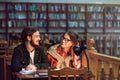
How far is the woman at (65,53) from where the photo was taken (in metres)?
3.79

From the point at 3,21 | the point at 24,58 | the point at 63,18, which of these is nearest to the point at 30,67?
the point at 24,58

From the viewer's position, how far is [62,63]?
3.85 metres

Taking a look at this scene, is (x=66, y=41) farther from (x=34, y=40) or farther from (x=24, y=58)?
(x=24, y=58)

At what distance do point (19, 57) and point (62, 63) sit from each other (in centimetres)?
54

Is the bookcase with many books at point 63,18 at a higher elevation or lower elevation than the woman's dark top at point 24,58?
higher

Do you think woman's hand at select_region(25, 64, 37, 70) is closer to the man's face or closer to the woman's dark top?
the woman's dark top

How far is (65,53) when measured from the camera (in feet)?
12.8

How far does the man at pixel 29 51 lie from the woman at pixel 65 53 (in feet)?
0.51

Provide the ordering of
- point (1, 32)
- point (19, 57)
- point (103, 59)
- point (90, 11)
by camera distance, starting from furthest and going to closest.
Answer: point (90, 11) → point (1, 32) → point (19, 57) → point (103, 59)

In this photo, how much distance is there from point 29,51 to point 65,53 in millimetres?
457

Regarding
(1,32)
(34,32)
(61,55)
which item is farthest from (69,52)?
(1,32)

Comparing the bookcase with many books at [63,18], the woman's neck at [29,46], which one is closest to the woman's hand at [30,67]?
the woman's neck at [29,46]

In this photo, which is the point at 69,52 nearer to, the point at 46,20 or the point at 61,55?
the point at 61,55

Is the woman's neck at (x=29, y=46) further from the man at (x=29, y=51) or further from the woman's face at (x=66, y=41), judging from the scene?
the woman's face at (x=66, y=41)
